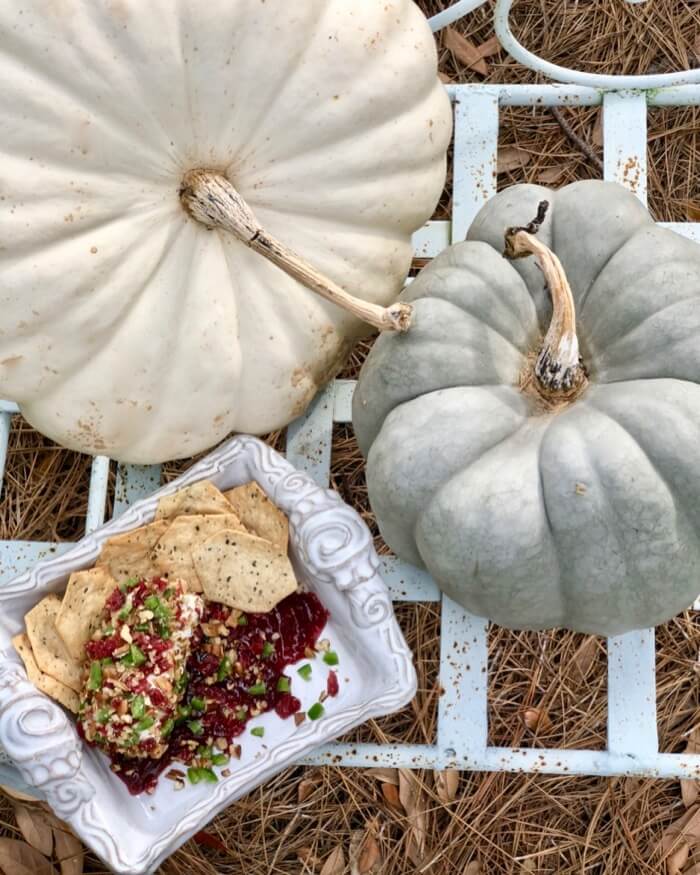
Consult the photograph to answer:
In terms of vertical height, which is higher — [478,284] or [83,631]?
[478,284]

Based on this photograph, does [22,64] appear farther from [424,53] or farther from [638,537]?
[638,537]

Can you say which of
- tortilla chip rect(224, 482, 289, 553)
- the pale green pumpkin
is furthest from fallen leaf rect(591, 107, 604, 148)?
tortilla chip rect(224, 482, 289, 553)

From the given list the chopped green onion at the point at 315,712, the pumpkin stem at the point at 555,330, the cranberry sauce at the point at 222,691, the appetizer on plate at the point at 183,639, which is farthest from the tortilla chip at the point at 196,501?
the pumpkin stem at the point at 555,330

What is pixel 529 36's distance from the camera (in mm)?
1556

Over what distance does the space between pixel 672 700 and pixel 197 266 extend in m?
1.00

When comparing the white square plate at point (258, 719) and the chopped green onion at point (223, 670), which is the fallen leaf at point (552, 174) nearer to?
the white square plate at point (258, 719)

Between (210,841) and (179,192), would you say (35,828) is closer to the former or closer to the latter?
(210,841)

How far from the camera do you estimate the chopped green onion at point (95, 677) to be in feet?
3.15

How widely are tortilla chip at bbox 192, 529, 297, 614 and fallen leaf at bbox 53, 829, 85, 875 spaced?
638 millimetres

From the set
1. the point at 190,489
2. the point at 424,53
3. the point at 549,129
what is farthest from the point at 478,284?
the point at 549,129

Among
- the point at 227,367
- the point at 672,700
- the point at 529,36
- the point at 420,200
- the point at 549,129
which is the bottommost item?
the point at 672,700

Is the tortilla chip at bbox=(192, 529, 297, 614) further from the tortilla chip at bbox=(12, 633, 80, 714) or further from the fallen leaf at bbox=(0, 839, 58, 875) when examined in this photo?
the fallen leaf at bbox=(0, 839, 58, 875)

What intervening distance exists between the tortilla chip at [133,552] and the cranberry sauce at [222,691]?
0.08m

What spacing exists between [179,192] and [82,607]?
425 mm
